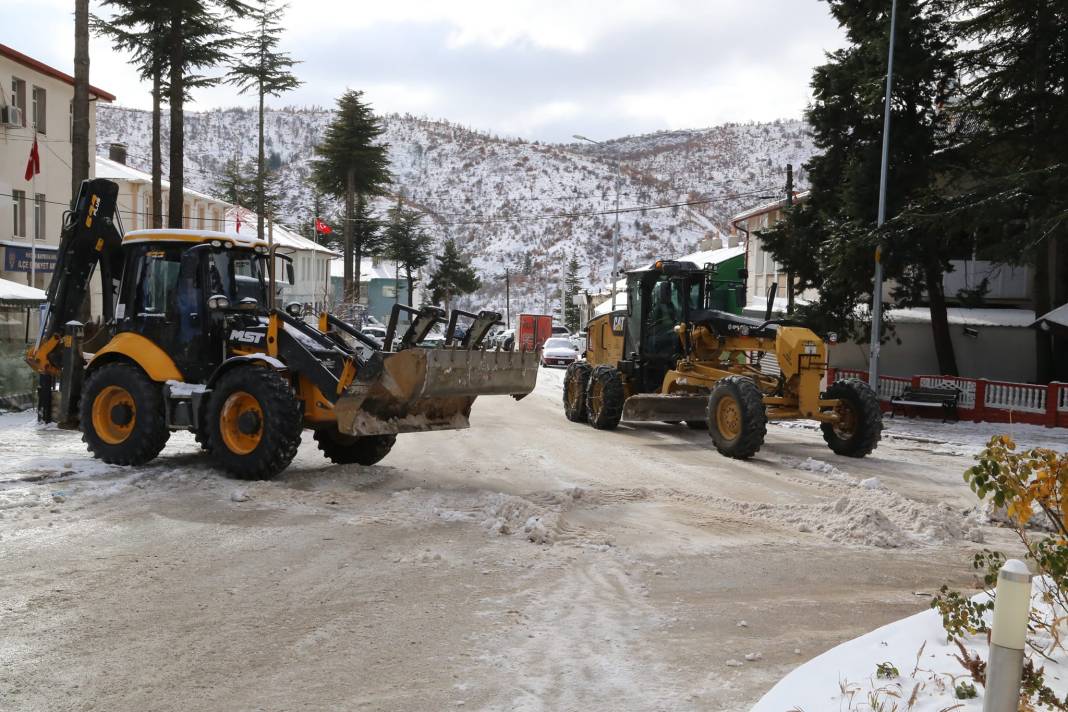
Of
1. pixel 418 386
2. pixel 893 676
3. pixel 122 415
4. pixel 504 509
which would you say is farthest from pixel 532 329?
pixel 893 676

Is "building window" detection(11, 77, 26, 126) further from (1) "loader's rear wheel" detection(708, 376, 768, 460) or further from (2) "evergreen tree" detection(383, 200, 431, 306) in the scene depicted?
(2) "evergreen tree" detection(383, 200, 431, 306)

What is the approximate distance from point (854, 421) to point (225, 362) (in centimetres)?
957

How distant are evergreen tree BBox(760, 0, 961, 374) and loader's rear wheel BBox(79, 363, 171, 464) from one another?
60.2 feet

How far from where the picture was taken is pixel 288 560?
7703mm

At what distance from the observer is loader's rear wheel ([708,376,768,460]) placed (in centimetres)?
1434

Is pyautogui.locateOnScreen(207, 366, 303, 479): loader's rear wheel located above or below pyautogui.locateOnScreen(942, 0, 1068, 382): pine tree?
below

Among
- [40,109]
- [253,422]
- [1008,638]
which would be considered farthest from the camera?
[40,109]

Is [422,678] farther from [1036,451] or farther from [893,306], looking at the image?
[893,306]

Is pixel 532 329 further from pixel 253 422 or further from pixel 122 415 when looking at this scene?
pixel 253 422

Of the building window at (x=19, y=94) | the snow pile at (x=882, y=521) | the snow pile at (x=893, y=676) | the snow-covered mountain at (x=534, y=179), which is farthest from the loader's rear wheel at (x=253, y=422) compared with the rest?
the snow-covered mountain at (x=534, y=179)

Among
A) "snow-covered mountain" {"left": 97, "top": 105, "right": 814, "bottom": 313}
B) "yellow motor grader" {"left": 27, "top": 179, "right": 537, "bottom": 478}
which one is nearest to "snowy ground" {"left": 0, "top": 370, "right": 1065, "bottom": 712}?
"yellow motor grader" {"left": 27, "top": 179, "right": 537, "bottom": 478}

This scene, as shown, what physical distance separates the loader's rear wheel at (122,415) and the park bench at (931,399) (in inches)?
751

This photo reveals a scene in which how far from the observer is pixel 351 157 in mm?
52375

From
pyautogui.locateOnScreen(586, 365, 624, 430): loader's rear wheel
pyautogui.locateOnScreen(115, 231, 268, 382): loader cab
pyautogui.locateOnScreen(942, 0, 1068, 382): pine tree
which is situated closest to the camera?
pyautogui.locateOnScreen(115, 231, 268, 382): loader cab
